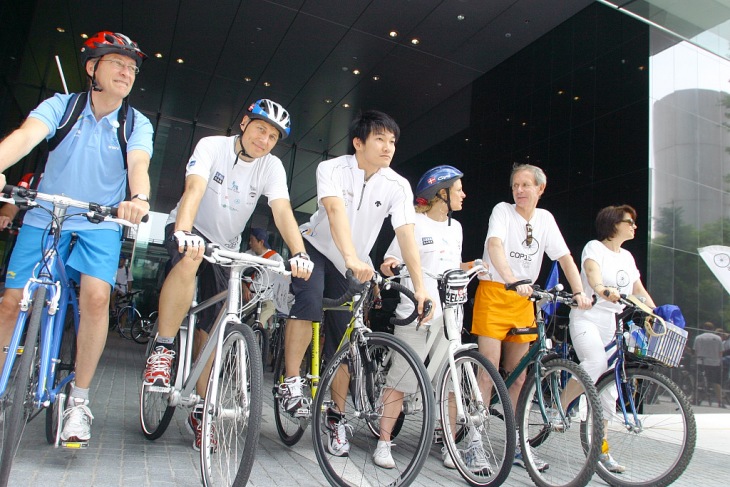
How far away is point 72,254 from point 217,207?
79 centimetres

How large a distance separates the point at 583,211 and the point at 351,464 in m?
7.22

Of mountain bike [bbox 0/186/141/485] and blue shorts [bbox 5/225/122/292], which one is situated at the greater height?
blue shorts [bbox 5/225/122/292]

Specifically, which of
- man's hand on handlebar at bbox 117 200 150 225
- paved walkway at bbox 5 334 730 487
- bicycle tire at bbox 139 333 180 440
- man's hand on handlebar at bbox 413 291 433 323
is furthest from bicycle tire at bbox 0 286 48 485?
man's hand on handlebar at bbox 413 291 433 323

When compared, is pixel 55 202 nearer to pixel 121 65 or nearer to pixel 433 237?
pixel 121 65

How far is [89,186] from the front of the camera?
2693 millimetres

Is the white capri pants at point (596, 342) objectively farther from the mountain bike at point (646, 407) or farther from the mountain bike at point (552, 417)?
the mountain bike at point (552, 417)

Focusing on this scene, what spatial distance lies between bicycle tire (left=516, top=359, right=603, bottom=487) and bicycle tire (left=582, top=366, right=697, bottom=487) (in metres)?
0.15

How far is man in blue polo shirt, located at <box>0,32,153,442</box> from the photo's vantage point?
8.20 ft

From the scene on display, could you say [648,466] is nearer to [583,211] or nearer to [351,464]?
[351,464]

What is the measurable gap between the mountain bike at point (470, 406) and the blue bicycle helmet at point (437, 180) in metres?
0.76

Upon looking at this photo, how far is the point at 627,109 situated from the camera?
319 inches

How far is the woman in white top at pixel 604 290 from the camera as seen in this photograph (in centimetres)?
354

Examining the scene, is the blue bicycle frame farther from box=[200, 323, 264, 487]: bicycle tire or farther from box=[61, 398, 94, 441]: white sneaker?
box=[200, 323, 264, 487]: bicycle tire

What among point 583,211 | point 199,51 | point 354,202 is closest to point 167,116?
point 199,51
